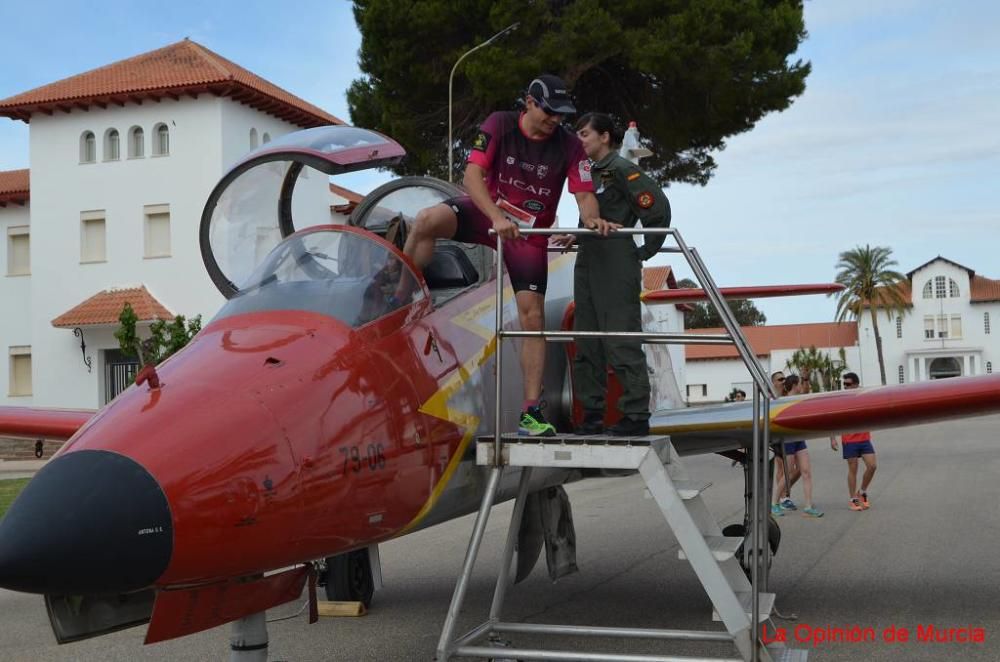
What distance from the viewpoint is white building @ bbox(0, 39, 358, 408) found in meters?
35.2

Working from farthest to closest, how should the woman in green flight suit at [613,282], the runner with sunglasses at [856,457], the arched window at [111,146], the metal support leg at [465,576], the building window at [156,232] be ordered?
the arched window at [111,146]
the building window at [156,232]
the runner with sunglasses at [856,457]
the woman in green flight suit at [613,282]
the metal support leg at [465,576]

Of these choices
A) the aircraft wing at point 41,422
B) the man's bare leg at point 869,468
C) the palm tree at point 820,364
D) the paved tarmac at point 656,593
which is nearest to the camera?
the paved tarmac at point 656,593

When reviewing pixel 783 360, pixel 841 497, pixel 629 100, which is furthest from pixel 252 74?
pixel 783 360

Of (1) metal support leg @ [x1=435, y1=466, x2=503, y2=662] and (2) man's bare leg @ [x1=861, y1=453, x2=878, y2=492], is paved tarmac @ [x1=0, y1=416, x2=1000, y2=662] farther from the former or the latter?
(1) metal support leg @ [x1=435, y1=466, x2=503, y2=662]

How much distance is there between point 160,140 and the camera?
1414 inches

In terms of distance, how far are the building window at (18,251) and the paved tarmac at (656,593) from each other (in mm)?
30555

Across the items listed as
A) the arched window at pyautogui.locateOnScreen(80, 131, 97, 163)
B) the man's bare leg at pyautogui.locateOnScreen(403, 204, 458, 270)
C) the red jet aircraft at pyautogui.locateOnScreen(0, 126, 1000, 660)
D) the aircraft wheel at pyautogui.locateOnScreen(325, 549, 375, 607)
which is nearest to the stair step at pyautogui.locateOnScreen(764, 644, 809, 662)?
the red jet aircraft at pyautogui.locateOnScreen(0, 126, 1000, 660)

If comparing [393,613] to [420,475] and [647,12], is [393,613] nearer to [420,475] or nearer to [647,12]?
[420,475]

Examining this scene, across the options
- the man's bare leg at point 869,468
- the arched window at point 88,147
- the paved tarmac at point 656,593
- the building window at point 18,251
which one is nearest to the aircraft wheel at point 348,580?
the paved tarmac at point 656,593

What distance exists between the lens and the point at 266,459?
393cm

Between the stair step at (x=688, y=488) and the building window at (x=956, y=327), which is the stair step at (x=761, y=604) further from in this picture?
the building window at (x=956, y=327)

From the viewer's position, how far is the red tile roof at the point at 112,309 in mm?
35000

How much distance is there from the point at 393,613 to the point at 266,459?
14.7 feet

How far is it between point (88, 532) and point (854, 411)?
567cm
